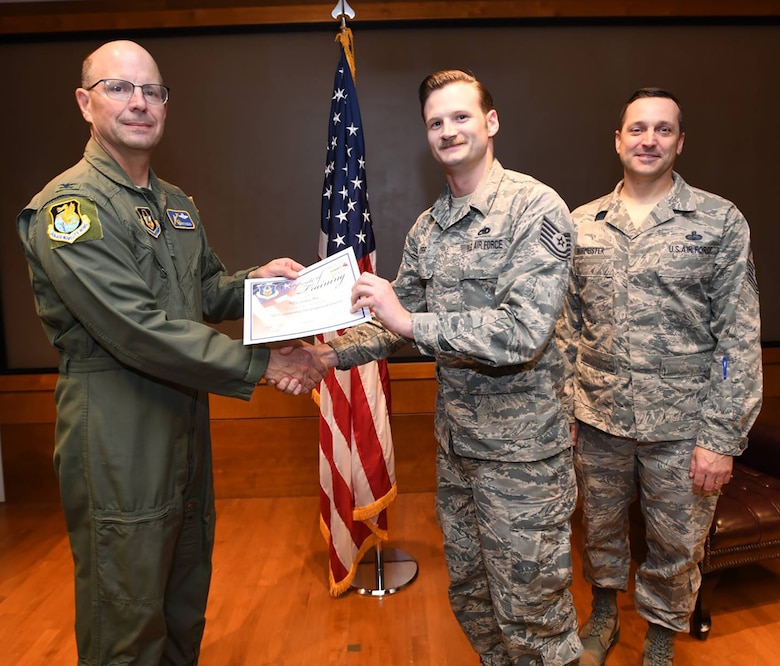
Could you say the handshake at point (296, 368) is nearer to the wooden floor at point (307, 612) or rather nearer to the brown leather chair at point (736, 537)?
the wooden floor at point (307, 612)

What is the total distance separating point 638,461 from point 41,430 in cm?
319

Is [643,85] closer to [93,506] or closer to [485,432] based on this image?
[485,432]

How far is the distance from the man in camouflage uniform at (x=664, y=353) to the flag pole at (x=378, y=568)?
875 mm

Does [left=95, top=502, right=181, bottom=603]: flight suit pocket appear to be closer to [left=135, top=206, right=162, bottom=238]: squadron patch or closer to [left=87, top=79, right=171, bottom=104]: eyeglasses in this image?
[left=135, top=206, right=162, bottom=238]: squadron patch

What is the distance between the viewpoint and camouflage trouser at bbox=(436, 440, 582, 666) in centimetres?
153

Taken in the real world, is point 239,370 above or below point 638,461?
above

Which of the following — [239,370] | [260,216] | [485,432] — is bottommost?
[485,432]

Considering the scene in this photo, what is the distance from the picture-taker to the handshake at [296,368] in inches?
65.8

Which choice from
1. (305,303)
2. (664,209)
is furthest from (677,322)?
(305,303)

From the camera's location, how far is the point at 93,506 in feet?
5.00

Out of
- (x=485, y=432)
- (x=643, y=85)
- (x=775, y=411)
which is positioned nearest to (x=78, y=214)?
(x=485, y=432)

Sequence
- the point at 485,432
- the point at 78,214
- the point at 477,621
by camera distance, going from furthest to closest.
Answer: the point at 477,621
the point at 485,432
the point at 78,214

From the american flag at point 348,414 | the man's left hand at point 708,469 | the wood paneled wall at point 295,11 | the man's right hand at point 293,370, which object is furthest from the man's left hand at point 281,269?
the wood paneled wall at point 295,11

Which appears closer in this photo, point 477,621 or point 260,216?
point 477,621
